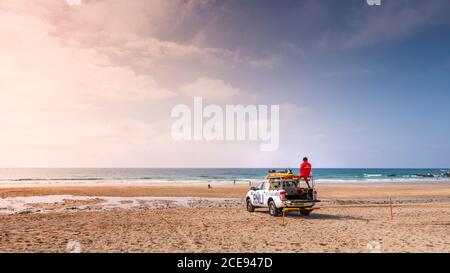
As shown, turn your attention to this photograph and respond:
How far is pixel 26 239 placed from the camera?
13695 mm

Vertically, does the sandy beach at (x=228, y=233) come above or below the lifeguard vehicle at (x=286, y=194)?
below

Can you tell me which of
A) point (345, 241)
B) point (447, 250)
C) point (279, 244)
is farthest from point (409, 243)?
point (279, 244)

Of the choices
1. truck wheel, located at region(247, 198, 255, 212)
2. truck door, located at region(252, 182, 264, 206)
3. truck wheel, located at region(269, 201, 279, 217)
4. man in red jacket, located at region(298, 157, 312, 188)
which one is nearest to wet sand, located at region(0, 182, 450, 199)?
truck wheel, located at region(247, 198, 255, 212)

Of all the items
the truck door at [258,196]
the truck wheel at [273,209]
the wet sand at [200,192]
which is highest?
the truck door at [258,196]

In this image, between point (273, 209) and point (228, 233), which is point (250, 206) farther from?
point (228, 233)

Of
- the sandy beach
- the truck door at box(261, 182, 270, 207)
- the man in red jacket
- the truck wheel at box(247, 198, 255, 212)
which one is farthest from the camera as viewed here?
the truck wheel at box(247, 198, 255, 212)

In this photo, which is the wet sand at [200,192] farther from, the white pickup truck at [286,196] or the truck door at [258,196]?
the white pickup truck at [286,196]

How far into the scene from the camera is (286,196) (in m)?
20.3

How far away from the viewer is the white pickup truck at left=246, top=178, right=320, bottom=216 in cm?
1986

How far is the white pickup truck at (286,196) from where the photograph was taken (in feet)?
65.2

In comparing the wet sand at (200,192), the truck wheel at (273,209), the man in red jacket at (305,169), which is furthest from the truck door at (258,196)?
the wet sand at (200,192)

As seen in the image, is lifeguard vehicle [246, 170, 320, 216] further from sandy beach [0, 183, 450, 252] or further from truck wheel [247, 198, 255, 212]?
truck wheel [247, 198, 255, 212]

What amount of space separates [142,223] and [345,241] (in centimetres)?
975
